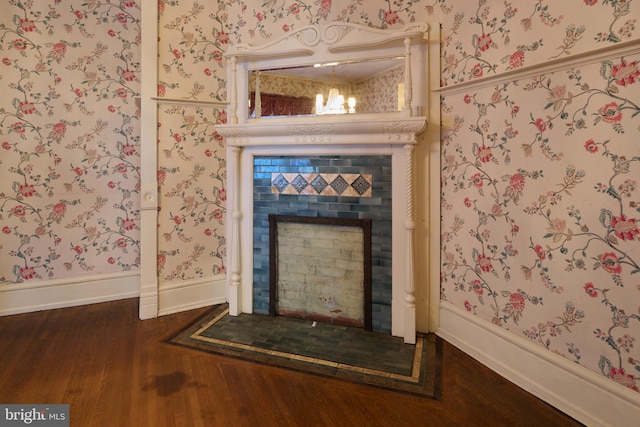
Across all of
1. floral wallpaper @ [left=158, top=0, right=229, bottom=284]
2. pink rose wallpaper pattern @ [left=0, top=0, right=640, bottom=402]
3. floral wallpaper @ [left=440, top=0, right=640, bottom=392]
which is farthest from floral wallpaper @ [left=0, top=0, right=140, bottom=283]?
floral wallpaper @ [left=440, top=0, right=640, bottom=392]

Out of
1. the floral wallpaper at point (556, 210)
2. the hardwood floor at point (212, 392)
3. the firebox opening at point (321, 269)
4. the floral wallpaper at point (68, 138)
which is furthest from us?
the floral wallpaper at point (68, 138)

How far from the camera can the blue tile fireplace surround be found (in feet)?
6.90

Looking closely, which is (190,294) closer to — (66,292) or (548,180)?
(66,292)

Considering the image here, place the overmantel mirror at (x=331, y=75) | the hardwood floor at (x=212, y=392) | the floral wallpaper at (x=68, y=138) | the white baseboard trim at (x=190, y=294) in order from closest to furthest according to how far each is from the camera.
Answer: the hardwood floor at (x=212, y=392) → the overmantel mirror at (x=331, y=75) → the floral wallpaper at (x=68, y=138) → the white baseboard trim at (x=190, y=294)

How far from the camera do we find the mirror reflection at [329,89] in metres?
2.06

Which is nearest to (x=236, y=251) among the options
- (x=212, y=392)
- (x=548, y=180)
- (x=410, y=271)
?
(x=212, y=392)

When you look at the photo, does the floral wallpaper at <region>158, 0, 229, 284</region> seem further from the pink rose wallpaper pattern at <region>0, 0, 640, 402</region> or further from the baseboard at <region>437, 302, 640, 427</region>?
the baseboard at <region>437, 302, 640, 427</region>

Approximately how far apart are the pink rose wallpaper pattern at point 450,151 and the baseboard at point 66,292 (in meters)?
0.07

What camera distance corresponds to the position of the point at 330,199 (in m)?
2.21

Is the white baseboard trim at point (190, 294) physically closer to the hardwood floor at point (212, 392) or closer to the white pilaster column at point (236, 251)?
the white pilaster column at point (236, 251)

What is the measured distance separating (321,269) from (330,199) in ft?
1.64

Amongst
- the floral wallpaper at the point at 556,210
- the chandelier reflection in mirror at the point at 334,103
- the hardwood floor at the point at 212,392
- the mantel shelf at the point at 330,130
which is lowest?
the hardwood floor at the point at 212,392

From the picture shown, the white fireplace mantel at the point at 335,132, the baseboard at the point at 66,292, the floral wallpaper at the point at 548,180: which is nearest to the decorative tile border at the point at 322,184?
the white fireplace mantel at the point at 335,132

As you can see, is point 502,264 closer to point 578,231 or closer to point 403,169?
point 578,231
